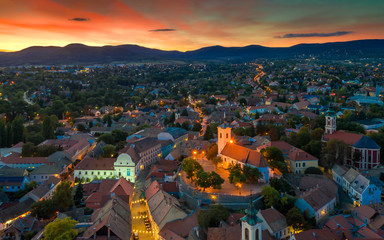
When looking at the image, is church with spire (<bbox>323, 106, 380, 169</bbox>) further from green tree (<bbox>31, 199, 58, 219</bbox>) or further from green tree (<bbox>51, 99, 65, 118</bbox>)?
green tree (<bbox>51, 99, 65, 118</bbox>)

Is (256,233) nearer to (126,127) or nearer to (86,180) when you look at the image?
(86,180)

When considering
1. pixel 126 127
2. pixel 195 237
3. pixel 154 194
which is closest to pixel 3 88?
pixel 126 127

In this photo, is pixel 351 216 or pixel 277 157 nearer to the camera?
pixel 351 216

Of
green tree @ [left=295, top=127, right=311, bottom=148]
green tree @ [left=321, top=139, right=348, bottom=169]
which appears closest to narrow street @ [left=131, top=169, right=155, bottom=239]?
green tree @ [left=295, top=127, right=311, bottom=148]

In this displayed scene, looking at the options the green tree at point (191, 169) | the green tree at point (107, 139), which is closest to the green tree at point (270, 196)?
the green tree at point (191, 169)

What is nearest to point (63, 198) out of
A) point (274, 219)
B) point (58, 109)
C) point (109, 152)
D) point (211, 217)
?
point (109, 152)
